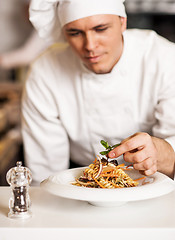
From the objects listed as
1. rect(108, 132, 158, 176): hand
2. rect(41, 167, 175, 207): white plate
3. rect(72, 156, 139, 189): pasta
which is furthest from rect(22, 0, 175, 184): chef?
rect(41, 167, 175, 207): white plate

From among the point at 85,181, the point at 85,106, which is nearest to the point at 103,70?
the point at 85,106

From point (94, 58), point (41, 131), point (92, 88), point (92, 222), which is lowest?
point (41, 131)

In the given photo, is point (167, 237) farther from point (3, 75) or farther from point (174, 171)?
point (3, 75)

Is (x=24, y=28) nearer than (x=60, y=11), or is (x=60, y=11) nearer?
(x=60, y=11)

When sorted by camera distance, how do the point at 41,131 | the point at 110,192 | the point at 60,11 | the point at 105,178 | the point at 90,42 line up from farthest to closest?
the point at 41,131
the point at 60,11
the point at 90,42
the point at 105,178
the point at 110,192

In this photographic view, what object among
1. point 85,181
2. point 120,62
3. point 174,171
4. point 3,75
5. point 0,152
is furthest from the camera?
point 3,75

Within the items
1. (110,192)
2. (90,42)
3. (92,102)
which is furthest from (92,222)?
(92,102)

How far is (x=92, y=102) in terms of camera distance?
82.0 inches

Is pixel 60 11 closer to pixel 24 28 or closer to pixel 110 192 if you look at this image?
pixel 110 192

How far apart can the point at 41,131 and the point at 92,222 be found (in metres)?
1.17

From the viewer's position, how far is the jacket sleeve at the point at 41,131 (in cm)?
218

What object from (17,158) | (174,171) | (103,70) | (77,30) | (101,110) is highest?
(77,30)

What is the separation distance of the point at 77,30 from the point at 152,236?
1.07 metres

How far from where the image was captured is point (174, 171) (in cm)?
180
